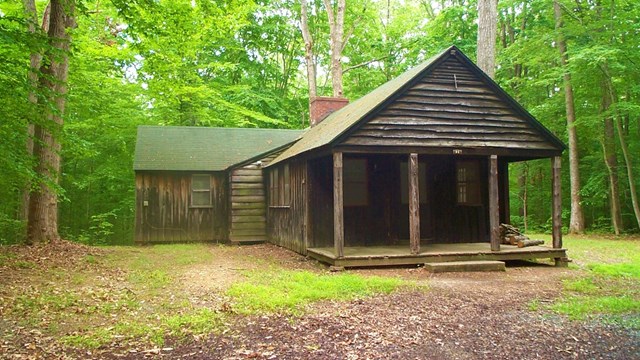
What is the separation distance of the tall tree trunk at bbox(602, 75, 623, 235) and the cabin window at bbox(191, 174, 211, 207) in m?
16.9

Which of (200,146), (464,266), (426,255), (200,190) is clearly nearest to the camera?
(464,266)

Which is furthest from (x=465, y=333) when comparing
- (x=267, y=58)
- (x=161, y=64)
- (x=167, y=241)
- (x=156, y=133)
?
(x=267, y=58)

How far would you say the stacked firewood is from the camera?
13117mm

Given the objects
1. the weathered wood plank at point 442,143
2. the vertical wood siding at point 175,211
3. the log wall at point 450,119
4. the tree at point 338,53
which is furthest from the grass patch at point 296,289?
the tree at point 338,53

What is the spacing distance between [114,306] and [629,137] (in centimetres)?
2344

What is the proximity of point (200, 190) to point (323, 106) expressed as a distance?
5955 mm

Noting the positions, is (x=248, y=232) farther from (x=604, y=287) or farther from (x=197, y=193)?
(x=604, y=287)

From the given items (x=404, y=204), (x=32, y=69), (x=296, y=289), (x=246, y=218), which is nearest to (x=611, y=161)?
(x=404, y=204)

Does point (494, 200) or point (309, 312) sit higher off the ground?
point (494, 200)

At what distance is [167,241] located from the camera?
1925 centimetres

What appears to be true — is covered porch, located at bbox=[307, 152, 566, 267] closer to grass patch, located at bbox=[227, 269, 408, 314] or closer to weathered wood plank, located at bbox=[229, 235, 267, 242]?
grass patch, located at bbox=[227, 269, 408, 314]

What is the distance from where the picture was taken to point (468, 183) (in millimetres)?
14883

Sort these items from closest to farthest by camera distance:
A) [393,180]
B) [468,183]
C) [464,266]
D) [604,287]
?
[604,287] → [464,266] → [393,180] → [468,183]

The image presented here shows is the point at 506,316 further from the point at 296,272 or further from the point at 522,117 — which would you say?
the point at 522,117
